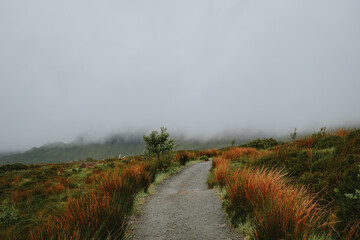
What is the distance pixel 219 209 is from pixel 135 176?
3716 mm

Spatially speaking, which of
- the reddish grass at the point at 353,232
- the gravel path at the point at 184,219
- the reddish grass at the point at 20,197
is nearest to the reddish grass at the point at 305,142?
the gravel path at the point at 184,219

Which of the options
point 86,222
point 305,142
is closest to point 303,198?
point 86,222

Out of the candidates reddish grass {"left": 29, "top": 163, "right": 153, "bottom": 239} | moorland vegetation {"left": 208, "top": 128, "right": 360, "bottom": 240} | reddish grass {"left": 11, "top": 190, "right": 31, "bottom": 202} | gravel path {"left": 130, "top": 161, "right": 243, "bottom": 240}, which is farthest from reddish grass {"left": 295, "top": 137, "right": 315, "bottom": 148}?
reddish grass {"left": 11, "top": 190, "right": 31, "bottom": 202}

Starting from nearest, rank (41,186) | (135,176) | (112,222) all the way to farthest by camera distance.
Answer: (112,222) → (135,176) → (41,186)

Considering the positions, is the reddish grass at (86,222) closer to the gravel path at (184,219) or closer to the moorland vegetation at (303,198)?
the gravel path at (184,219)

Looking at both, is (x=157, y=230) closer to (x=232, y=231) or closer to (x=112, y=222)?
(x=112, y=222)

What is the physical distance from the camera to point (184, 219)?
4.64 meters

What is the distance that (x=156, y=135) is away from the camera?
1325cm

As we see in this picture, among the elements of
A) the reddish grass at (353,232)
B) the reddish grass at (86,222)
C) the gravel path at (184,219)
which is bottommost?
the gravel path at (184,219)

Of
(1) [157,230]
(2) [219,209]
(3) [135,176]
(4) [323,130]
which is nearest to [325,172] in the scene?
(2) [219,209]

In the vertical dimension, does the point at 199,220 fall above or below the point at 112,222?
below

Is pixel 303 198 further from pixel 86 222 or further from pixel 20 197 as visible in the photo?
pixel 20 197

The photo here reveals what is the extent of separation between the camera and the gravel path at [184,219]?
3.87m

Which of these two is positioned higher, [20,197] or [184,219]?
[184,219]
